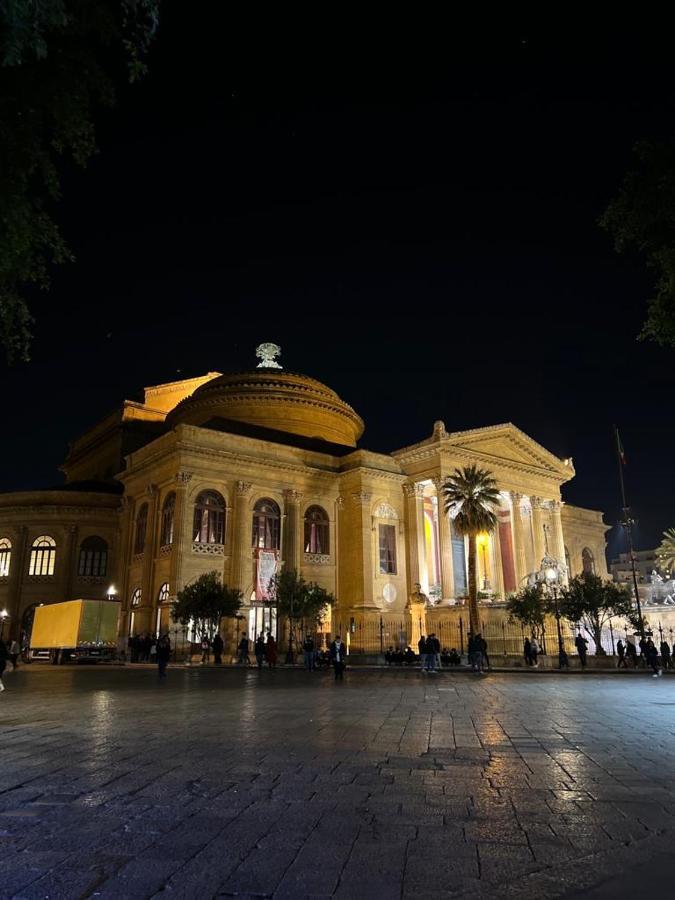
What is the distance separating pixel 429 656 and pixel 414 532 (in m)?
16.4

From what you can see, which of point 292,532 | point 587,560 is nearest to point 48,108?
point 292,532

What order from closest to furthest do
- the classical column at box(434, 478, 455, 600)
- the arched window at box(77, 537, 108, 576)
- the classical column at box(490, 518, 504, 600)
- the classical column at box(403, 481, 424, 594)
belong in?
1. the classical column at box(434, 478, 455, 600)
2. the classical column at box(403, 481, 424, 594)
3. the arched window at box(77, 537, 108, 576)
4. the classical column at box(490, 518, 504, 600)

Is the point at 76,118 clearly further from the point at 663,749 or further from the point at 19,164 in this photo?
the point at 663,749

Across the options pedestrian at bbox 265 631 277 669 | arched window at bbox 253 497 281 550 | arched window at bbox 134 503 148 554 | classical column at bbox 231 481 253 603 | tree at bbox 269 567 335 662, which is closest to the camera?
pedestrian at bbox 265 631 277 669

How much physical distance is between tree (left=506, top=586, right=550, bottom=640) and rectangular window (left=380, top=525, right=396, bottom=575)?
9112mm

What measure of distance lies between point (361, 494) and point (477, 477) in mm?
7930

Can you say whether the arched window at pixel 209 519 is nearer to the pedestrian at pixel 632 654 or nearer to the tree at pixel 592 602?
the tree at pixel 592 602

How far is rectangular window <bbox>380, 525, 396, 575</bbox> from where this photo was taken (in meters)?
42.5

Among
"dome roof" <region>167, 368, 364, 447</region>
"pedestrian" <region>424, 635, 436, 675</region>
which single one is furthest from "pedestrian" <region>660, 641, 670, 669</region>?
"dome roof" <region>167, 368, 364, 447</region>

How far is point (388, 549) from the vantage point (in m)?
43.0

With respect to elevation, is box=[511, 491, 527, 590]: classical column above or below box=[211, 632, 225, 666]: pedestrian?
above

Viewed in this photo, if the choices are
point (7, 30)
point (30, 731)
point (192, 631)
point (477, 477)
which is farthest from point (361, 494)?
point (7, 30)

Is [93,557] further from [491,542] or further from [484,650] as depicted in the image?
[491,542]

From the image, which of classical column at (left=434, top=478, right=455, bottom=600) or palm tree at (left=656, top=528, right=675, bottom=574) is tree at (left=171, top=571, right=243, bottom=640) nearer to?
classical column at (left=434, top=478, right=455, bottom=600)
